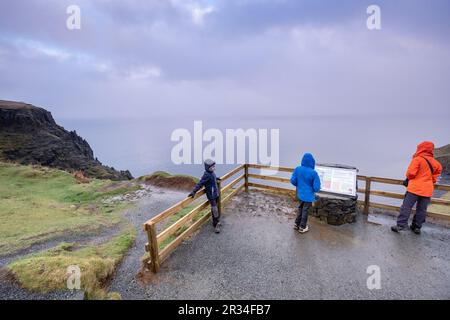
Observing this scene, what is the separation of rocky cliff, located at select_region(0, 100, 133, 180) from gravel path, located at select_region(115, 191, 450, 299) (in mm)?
21987

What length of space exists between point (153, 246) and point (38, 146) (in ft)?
113

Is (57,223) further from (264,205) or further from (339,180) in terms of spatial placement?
(339,180)

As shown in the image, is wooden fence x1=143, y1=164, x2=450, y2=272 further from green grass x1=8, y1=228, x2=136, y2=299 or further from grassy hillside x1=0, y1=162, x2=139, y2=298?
grassy hillside x1=0, y1=162, x2=139, y2=298

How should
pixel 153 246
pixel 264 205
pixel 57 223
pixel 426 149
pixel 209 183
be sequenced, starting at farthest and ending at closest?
pixel 264 205, pixel 57 223, pixel 209 183, pixel 426 149, pixel 153 246

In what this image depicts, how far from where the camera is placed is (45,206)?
10.2 m

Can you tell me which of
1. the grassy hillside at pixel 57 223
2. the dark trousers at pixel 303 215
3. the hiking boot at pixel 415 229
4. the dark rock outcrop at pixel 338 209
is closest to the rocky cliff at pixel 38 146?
the grassy hillside at pixel 57 223

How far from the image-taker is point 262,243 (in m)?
5.90

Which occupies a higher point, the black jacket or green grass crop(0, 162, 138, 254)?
the black jacket

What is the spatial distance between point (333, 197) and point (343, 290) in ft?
10.5

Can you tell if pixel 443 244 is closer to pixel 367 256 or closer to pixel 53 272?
pixel 367 256

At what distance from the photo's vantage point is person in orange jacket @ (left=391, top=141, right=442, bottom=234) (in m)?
5.75

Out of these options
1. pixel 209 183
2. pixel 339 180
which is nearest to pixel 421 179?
pixel 339 180
